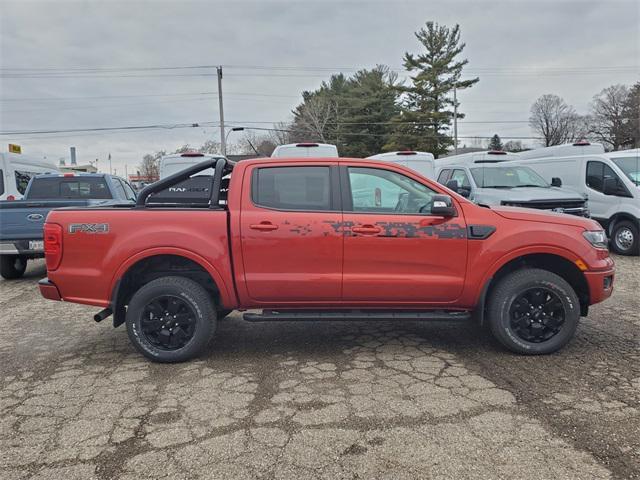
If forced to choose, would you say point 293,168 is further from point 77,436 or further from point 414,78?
point 414,78

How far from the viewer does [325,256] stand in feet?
13.3

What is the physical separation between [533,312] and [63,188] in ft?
29.9

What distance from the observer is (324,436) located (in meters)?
2.93

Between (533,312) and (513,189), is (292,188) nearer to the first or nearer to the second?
(533,312)

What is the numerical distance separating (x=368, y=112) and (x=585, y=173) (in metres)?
37.1

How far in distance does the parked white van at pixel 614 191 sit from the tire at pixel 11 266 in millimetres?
11536

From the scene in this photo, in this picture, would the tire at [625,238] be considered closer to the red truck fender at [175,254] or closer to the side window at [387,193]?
the side window at [387,193]

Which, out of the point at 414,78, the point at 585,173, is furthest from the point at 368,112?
the point at 585,173

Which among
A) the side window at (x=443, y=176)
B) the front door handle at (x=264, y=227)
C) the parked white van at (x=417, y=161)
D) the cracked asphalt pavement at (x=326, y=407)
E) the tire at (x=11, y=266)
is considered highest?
the parked white van at (x=417, y=161)

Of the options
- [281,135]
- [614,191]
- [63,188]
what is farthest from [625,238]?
[281,135]

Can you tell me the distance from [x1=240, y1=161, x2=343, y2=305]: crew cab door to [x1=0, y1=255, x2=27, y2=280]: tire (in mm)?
6154

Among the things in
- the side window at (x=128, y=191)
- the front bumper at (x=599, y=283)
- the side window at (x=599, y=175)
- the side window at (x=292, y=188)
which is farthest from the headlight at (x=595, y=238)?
the side window at (x=128, y=191)

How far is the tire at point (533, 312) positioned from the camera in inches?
161

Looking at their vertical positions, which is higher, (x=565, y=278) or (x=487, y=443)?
(x=565, y=278)
